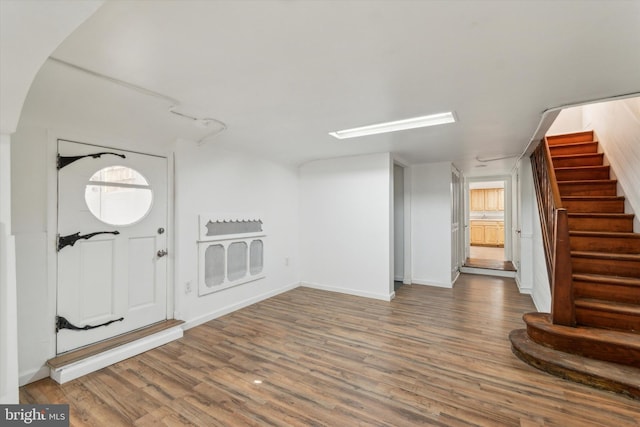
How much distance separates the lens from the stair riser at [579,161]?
12.9 feet

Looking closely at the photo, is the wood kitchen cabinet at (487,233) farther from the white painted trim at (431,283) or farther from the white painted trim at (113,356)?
the white painted trim at (113,356)

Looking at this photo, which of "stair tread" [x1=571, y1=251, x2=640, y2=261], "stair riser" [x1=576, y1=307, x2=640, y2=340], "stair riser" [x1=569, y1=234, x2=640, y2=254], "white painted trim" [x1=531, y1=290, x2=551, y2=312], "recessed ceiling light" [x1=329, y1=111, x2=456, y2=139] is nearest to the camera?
"stair riser" [x1=576, y1=307, x2=640, y2=340]

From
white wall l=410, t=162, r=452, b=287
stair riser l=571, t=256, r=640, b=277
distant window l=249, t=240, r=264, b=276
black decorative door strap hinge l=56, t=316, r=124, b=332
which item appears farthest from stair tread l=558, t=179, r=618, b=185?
black decorative door strap hinge l=56, t=316, r=124, b=332

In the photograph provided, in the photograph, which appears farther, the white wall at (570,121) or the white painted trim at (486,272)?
the white painted trim at (486,272)

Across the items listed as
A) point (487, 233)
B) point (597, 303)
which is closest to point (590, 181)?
point (597, 303)

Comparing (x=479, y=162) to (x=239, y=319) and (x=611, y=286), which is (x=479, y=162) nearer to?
(x=611, y=286)

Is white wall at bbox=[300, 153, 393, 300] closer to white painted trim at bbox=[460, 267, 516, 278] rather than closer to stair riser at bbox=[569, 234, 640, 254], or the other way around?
stair riser at bbox=[569, 234, 640, 254]

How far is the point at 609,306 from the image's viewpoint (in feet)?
8.13

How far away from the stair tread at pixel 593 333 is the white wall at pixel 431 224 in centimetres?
240

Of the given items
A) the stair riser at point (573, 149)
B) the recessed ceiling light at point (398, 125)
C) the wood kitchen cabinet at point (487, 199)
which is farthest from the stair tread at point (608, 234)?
the wood kitchen cabinet at point (487, 199)

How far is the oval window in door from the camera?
272cm

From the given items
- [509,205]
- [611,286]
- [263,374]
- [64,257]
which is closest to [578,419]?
[611,286]

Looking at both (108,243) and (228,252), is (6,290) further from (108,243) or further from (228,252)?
(228,252)

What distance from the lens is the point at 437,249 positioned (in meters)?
5.14
